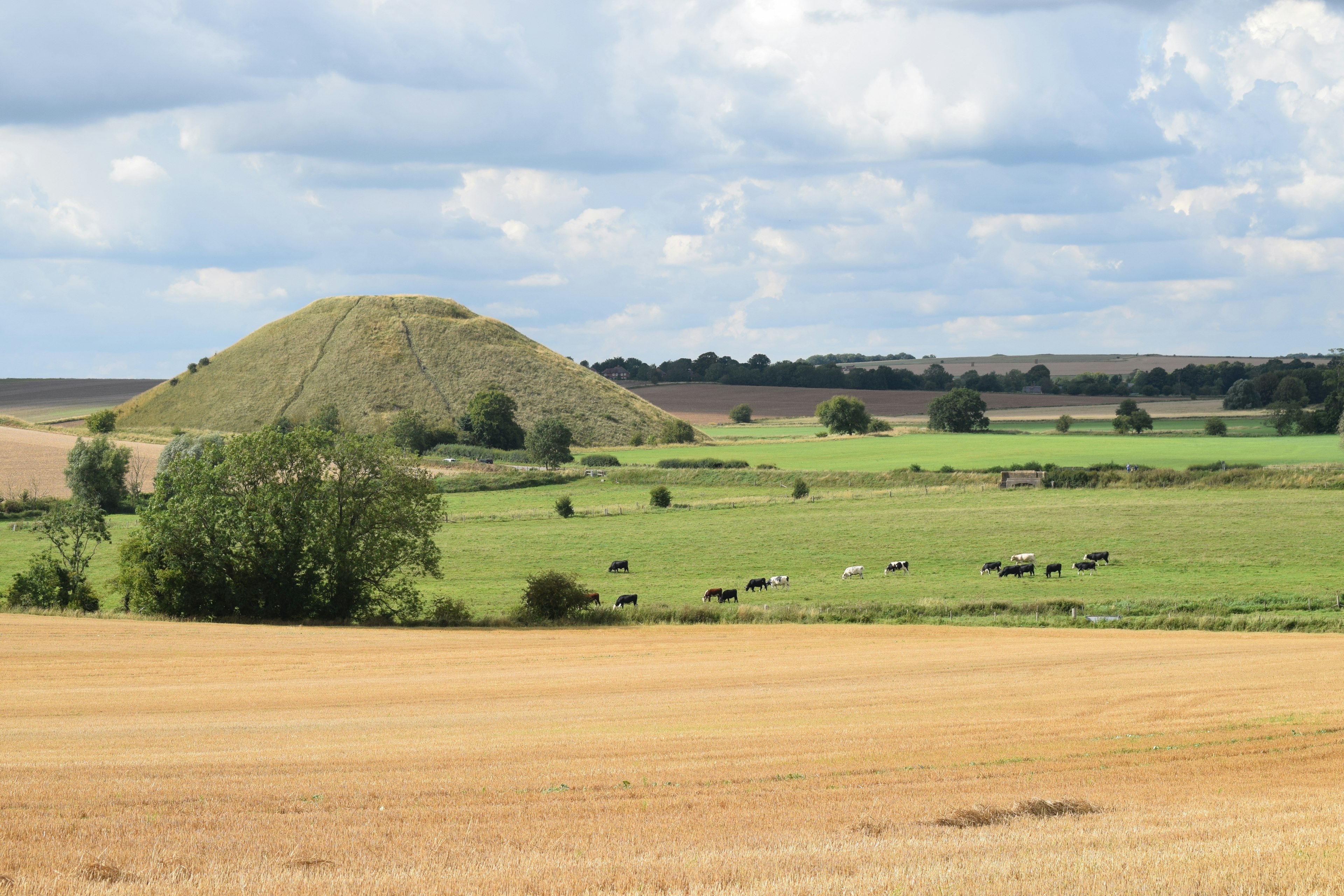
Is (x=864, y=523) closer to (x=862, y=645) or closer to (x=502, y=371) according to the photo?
(x=862, y=645)

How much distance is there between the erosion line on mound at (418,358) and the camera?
157m

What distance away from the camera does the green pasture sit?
96000 mm

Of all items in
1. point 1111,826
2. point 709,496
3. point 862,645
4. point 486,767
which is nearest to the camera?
point 1111,826

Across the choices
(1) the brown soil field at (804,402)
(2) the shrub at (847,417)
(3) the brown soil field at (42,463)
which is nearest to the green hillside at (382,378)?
(1) the brown soil field at (804,402)

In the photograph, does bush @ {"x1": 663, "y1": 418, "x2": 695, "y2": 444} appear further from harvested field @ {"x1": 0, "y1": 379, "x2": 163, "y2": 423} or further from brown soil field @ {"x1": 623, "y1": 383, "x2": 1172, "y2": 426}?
harvested field @ {"x1": 0, "y1": 379, "x2": 163, "y2": 423}

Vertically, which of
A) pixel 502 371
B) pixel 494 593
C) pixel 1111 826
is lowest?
pixel 494 593

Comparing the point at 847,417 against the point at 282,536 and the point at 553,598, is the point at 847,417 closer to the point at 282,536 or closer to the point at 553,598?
the point at 553,598

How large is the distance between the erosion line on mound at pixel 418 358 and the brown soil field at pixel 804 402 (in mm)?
34478

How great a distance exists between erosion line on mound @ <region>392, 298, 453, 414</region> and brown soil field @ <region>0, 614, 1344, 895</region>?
404 feet

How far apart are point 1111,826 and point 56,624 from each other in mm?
41447

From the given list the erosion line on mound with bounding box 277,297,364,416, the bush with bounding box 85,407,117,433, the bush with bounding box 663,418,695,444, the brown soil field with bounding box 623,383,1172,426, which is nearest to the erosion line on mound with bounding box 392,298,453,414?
the erosion line on mound with bounding box 277,297,364,416

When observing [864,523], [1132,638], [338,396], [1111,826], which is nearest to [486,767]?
[1111,826]

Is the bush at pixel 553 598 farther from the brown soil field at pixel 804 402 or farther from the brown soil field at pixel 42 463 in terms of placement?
the brown soil field at pixel 804 402

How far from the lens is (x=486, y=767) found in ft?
53.5
